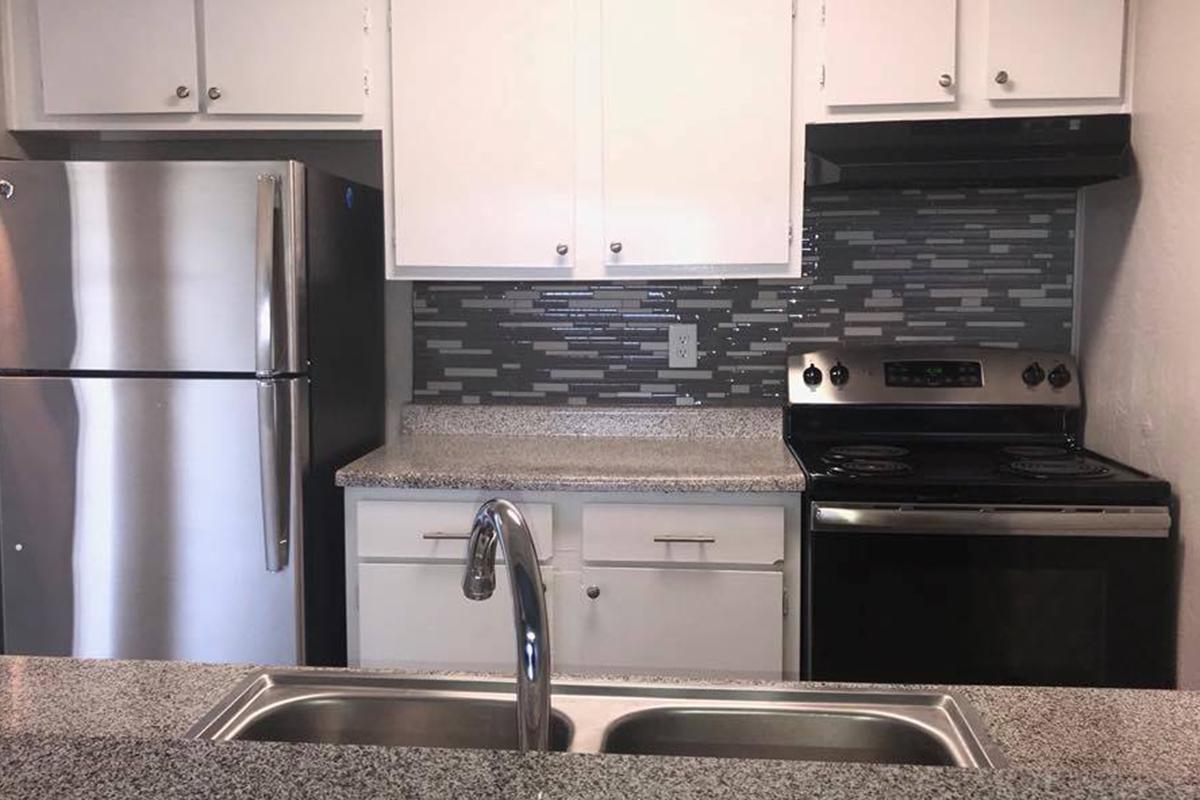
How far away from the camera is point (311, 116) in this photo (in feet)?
8.14

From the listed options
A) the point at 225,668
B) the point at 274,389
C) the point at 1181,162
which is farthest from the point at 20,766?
the point at 1181,162

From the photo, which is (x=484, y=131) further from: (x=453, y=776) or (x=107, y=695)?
(x=453, y=776)

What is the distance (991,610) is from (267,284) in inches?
66.9

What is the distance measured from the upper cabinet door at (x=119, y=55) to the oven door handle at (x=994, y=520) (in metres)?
1.89

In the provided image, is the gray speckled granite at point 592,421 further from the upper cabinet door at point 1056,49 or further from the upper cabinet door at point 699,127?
the upper cabinet door at point 1056,49

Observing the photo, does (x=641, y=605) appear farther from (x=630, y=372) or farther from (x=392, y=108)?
(x=392, y=108)

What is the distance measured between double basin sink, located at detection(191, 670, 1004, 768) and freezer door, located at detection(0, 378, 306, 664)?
1.15 metres

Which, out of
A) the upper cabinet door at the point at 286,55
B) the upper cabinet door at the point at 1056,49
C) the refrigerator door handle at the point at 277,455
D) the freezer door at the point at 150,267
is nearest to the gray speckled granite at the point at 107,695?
the refrigerator door handle at the point at 277,455

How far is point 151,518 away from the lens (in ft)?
7.27

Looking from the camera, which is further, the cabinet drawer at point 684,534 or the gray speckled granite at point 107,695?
the cabinet drawer at point 684,534

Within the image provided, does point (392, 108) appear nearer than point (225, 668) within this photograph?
No

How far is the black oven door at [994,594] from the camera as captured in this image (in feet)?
6.78

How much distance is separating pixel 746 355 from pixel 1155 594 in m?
1.16

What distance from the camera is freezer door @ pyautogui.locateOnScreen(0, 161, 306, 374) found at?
2.14 metres
